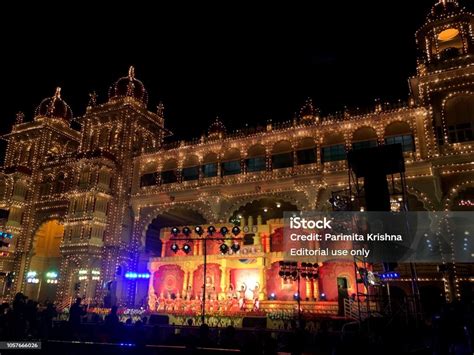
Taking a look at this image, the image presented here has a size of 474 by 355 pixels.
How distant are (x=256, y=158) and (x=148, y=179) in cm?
1032

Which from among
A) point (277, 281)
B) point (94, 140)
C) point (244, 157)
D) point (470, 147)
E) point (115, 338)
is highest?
point (94, 140)

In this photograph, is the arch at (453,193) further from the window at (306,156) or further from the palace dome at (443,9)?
the palace dome at (443,9)

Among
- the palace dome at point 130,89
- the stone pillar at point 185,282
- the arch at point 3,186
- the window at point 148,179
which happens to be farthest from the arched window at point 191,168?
the arch at point 3,186

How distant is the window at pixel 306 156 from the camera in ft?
93.9

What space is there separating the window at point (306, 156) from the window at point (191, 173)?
9.04 meters

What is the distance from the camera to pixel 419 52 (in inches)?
1037

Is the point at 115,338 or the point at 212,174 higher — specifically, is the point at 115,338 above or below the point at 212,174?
below

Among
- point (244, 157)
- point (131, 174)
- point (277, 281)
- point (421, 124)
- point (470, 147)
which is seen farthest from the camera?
point (131, 174)

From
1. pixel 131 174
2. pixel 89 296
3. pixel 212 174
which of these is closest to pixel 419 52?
pixel 212 174

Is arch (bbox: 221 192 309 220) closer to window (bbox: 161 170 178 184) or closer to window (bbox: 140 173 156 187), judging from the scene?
window (bbox: 161 170 178 184)

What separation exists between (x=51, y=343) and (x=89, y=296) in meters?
24.4

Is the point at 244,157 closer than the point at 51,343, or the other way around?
the point at 51,343

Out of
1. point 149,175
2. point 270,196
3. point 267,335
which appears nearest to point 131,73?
point 149,175

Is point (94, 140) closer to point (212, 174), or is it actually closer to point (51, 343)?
point (212, 174)
